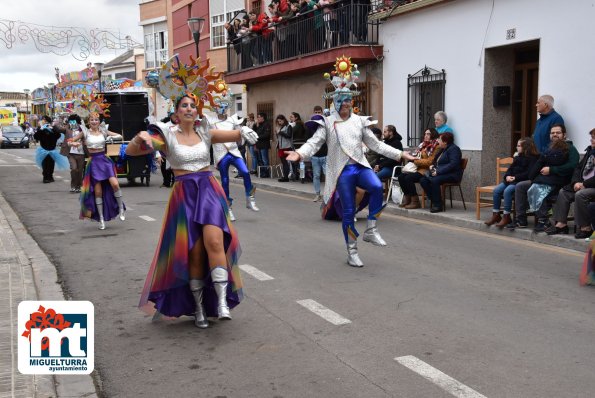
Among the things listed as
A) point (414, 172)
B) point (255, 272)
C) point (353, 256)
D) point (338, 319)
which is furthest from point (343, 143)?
point (414, 172)

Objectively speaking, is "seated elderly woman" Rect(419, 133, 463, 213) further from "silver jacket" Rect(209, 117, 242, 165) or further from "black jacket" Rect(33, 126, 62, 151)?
"black jacket" Rect(33, 126, 62, 151)

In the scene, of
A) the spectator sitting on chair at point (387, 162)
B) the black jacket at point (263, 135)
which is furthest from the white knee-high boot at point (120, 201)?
the black jacket at point (263, 135)

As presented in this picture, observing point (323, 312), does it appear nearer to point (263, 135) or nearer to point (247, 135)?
point (247, 135)

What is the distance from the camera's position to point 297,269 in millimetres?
7879

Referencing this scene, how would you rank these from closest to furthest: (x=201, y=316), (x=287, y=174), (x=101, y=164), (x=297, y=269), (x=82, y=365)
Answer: (x=82, y=365) < (x=201, y=316) < (x=297, y=269) < (x=101, y=164) < (x=287, y=174)

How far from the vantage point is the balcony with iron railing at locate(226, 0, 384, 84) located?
17359mm

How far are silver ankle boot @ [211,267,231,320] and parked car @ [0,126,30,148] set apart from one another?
4977 cm

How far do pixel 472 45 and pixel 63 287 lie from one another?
9.80m

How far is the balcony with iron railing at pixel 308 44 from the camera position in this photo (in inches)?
683

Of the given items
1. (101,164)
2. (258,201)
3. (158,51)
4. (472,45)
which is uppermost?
(158,51)

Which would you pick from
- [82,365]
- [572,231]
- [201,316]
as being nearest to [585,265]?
[572,231]

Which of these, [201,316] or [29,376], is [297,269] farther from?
[29,376]

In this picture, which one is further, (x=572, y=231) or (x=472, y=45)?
(x=472, y=45)

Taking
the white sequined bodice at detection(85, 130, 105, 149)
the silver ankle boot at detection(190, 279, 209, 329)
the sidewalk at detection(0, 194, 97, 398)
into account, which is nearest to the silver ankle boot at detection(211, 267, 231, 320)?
the silver ankle boot at detection(190, 279, 209, 329)
